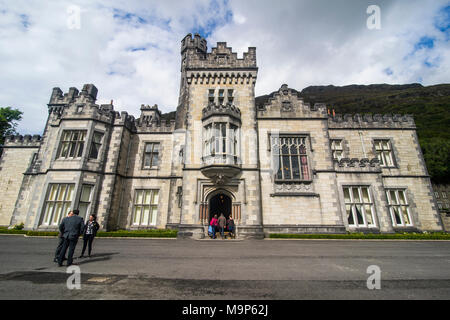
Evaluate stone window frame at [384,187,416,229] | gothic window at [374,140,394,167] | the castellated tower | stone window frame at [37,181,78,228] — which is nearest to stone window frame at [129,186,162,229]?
the castellated tower

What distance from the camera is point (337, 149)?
63.8 feet

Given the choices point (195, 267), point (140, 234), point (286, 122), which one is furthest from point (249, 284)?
point (286, 122)

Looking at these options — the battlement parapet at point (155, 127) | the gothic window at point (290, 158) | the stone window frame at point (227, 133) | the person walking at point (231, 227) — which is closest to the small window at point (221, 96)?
the stone window frame at point (227, 133)

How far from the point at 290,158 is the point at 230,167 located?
18.0 feet

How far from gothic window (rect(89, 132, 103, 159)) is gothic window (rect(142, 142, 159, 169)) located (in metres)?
3.98

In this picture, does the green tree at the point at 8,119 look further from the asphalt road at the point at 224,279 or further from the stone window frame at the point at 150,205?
the asphalt road at the point at 224,279

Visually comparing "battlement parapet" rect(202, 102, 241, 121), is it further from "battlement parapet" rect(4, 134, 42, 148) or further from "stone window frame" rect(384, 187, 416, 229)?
"battlement parapet" rect(4, 134, 42, 148)

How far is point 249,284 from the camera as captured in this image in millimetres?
4465

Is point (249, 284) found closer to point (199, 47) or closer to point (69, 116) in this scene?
point (69, 116)

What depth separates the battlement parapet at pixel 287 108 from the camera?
1784 centimetres

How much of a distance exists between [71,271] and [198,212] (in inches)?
387

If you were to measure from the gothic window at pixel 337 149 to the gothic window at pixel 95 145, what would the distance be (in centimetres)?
2174

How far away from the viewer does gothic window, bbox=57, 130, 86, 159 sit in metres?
16.6

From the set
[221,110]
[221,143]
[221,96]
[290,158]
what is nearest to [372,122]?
[290,158]
